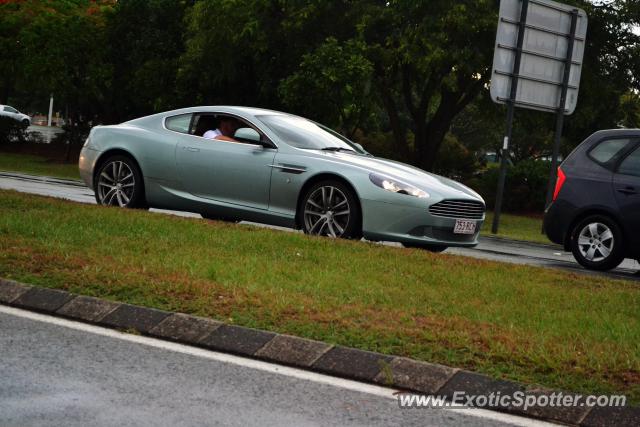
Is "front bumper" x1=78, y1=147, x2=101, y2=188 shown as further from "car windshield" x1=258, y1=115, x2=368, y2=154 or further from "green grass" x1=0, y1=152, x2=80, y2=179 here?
"green grass" x1=0, y1=152, x2=80, y2=179

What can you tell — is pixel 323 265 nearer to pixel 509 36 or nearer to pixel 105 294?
pixel 105 294

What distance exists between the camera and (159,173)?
13109 millimetres

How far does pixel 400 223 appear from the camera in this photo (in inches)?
454

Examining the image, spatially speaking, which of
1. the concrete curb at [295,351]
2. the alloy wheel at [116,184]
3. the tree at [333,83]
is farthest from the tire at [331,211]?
the tree at [333,83]

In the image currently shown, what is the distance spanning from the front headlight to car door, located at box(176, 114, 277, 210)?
137cm

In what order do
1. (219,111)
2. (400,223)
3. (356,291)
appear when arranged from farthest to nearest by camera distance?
1. (219,111)
2. (400,223)
3. (356,291)

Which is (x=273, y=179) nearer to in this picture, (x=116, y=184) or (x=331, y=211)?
(x=331, y=211)

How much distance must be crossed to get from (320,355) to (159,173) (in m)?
7.34

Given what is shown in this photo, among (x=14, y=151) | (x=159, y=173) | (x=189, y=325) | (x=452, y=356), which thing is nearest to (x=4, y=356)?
(x=189, y=325)

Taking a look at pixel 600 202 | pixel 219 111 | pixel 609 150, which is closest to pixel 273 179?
pixel 219 111

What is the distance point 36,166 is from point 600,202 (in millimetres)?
25464

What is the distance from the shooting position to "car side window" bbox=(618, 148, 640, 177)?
12.7 m

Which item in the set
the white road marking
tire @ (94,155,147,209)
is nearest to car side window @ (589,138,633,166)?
tire @ (94,155,147,209)

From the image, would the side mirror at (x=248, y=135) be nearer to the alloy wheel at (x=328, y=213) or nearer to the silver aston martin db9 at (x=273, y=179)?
the silver aston martin db9 at (x=273, y=179)
